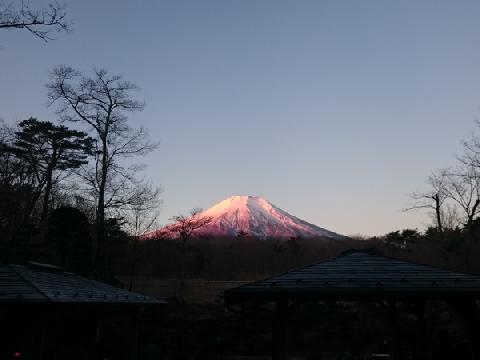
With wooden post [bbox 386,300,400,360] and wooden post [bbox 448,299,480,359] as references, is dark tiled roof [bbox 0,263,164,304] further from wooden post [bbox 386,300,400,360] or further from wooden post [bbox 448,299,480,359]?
wooden post [bbox 448,299,480,359]

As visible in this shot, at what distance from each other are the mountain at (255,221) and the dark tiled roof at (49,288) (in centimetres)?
→ 5379

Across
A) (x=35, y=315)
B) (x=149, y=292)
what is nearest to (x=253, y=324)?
(x=149, y=292)

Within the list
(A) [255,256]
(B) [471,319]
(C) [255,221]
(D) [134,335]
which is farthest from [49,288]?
(C) [255,221]

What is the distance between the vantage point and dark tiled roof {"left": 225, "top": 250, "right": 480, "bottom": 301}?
8.16m

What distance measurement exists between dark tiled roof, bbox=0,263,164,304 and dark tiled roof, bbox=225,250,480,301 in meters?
4.09

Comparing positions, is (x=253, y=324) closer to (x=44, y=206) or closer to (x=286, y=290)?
(x=44, y=206)

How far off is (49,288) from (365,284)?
714 cm

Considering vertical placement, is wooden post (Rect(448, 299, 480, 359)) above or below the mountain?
below

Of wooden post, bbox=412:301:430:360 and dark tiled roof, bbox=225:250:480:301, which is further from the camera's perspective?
wooden post, bbox=412:301:430:360

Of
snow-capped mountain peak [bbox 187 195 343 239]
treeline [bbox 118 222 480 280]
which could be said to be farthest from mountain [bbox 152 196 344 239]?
treeline [bbox 118 222 480 280]

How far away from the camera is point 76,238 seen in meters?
24.6

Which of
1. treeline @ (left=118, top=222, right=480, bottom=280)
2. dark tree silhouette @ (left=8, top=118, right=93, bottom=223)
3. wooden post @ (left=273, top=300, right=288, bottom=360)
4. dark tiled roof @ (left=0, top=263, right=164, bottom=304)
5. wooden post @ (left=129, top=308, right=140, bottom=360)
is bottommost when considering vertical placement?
wooden post @ (left=129, top=308, right=140, bottom=360)

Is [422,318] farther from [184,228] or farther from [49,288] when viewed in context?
[184,228]

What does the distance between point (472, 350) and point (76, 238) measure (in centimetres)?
2117
